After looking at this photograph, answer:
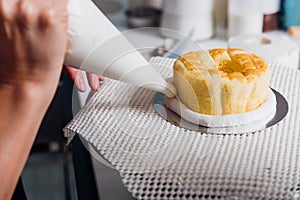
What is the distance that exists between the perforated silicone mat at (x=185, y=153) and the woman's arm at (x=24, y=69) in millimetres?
74

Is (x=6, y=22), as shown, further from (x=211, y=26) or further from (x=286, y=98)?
(x=211, y=26)

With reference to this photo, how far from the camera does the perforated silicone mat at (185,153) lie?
41cm

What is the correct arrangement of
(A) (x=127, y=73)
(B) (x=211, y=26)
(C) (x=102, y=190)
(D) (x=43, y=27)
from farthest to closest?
1. (B) (x=211, y=26)
2. (C) (x=102, y=190)
3. (A) (x=127, y=73)
4. (D) (x=43, y=27)

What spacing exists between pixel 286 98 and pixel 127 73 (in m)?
0.18

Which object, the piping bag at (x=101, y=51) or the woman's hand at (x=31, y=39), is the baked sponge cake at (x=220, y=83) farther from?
the woman's hand at (x=31, y=39)

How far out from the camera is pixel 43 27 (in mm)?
400

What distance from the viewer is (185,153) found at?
446 mm

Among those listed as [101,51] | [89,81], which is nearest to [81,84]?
[89,81]

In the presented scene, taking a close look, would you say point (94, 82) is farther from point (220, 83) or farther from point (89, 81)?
point (220, 83)

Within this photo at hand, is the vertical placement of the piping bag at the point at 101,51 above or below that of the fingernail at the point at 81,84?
above

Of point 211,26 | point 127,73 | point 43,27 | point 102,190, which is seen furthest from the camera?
point 211,26

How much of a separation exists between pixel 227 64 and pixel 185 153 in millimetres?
123

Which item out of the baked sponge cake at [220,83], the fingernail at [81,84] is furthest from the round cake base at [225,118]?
the fingernail at [81,84]

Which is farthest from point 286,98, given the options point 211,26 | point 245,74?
point 211,26
